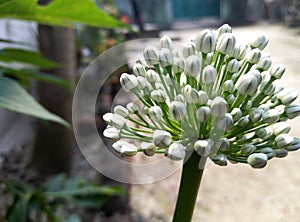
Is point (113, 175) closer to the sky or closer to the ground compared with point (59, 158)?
closer to the sky

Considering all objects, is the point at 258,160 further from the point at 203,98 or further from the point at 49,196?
the point at 49,196

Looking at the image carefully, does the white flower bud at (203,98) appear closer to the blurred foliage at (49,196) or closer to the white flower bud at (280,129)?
the white flower bud at (280,129)

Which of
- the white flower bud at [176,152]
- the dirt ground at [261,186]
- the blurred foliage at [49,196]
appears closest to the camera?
the white flower bud at [176,152]

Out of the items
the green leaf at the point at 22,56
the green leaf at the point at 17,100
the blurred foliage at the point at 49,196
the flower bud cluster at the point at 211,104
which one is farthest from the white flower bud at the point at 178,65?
the blurred foliage at the point at 49,196

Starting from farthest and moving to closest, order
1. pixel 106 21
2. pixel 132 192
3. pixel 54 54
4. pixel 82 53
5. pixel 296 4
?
pixel 82 53 → pixel 54 54 → pixel 132 192 → pixel 106 21 → pixel 296 4

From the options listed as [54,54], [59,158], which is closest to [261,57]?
[54,54]

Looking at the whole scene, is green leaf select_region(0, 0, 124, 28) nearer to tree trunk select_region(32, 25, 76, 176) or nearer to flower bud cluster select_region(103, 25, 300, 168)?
flower bud cluster select_region(103, 25, 300, 168)

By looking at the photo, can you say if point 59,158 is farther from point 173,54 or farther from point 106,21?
point 173,54
